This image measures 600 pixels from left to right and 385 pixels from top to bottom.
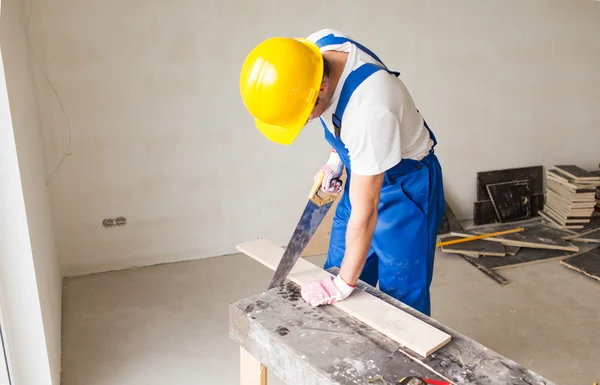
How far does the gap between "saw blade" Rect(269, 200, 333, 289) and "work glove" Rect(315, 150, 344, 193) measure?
0.24 feet

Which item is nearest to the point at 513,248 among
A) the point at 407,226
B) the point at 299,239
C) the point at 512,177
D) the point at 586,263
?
the point at 586,263

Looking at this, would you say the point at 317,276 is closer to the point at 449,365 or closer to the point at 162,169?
the point at 449,365

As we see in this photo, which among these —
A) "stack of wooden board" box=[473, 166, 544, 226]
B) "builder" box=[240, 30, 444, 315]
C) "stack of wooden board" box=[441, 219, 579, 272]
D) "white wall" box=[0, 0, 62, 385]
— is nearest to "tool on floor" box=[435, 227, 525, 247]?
"stack of wooden board" box=[441, 219, 579, 272]

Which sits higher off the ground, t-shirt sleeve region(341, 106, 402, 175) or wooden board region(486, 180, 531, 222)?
t-shirt sleeve region(341, 106, 402, 175)

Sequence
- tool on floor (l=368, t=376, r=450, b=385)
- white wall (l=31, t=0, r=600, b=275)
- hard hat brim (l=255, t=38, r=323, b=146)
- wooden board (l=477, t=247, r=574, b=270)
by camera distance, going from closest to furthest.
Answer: tool on floor (l=368, t=376, r=450, b=385) → hard hat brim (l=255, t=38, r=323, b=146) → white wall (l=31, t=0, r=600, b=275) → wooden board (l=477, t=247, r=574, b=270)

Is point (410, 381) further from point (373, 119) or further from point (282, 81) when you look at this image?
point (282, 81)

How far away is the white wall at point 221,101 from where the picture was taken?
345 cm

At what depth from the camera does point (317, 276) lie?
2.11 m

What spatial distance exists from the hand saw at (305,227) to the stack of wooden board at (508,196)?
2.85 m

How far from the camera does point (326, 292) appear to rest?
1.94 meters

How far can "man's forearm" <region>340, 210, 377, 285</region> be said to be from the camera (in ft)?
6.10

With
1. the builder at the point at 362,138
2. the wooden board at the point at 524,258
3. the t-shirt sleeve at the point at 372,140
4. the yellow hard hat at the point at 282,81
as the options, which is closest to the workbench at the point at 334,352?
the builder at the point at 362,138

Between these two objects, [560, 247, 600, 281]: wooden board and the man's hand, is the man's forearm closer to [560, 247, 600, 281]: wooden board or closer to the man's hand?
the man's hand

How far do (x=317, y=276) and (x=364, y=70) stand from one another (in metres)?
0.81
